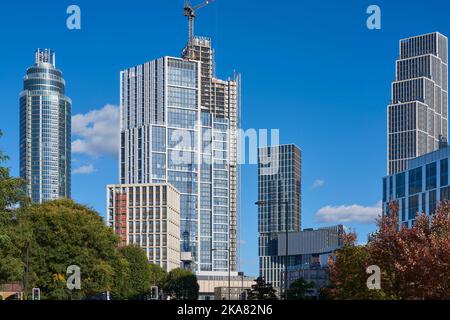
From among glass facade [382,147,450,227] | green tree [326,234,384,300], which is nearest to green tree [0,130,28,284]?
green tree [326,234,384,300]

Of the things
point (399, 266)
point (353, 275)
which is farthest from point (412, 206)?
point (399, 266)

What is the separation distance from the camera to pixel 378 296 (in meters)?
42.4

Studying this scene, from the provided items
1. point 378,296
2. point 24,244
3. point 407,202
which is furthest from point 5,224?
point 407,202

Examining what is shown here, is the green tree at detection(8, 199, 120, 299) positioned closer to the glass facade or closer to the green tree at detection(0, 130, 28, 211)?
the green tree at detection(0, 130, 28, 211)

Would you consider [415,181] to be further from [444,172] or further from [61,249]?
[61,249]

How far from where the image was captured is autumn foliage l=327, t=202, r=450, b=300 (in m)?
45.1

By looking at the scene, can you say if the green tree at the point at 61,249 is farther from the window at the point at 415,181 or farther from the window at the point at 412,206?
the window at the point at 415,181

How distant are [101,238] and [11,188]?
35673 millimetres

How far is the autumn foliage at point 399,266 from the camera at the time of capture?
45.1 m

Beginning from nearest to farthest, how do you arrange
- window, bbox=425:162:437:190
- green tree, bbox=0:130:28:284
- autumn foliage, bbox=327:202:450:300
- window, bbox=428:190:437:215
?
1. autumn foliage, bbox=327:202:450:300
2. green tree, bbox=0:130:28:284
3. window, bbox=428:190:437:215
4. window, bbox=425:162:437:190

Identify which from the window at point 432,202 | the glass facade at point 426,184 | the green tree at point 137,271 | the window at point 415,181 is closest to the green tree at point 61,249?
the green tree at point 137,271

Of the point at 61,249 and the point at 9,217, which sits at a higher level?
the point at 9,217

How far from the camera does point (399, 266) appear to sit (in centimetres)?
4606
